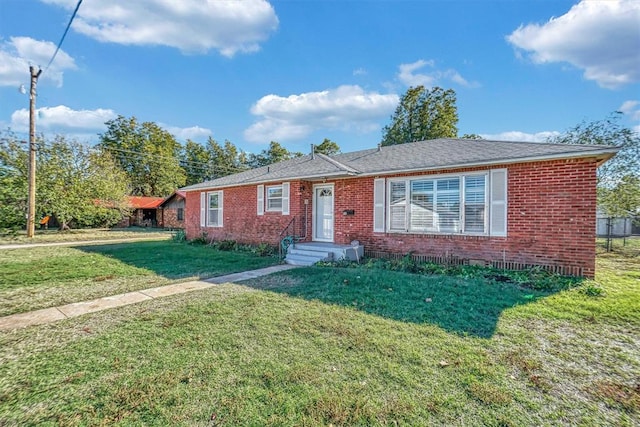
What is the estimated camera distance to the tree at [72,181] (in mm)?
19625

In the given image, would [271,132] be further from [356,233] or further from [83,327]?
[83,327]

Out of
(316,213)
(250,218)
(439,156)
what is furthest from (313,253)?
(439,156)

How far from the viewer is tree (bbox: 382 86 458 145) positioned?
1069 inches

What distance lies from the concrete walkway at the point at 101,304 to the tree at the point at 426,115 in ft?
81.5

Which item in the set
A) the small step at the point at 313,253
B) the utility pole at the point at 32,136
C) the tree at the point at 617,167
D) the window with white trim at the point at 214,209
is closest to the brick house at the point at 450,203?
the small step at the point at 313,253

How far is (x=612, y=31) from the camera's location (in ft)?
28.1

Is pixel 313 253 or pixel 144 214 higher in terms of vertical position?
pixel 144 214

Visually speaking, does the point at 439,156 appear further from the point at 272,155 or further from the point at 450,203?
the point at 272,155

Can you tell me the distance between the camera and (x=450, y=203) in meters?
8.03

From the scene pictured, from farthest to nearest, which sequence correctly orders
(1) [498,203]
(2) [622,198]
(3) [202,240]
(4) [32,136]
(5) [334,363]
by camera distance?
(4) [32,136] → (3) [202,240] → (2) [622,198] → (1) [498,203] → (5) [334,363]

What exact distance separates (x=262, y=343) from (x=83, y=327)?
2.65 m

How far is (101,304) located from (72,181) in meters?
22.0

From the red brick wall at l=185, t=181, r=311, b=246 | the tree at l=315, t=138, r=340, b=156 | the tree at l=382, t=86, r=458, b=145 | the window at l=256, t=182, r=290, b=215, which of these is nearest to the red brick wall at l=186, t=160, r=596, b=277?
the red brick wall at l=185, t=181, r=311, b=246

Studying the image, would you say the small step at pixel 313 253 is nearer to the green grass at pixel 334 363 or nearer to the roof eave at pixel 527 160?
the roof eave at pixel 527 160
